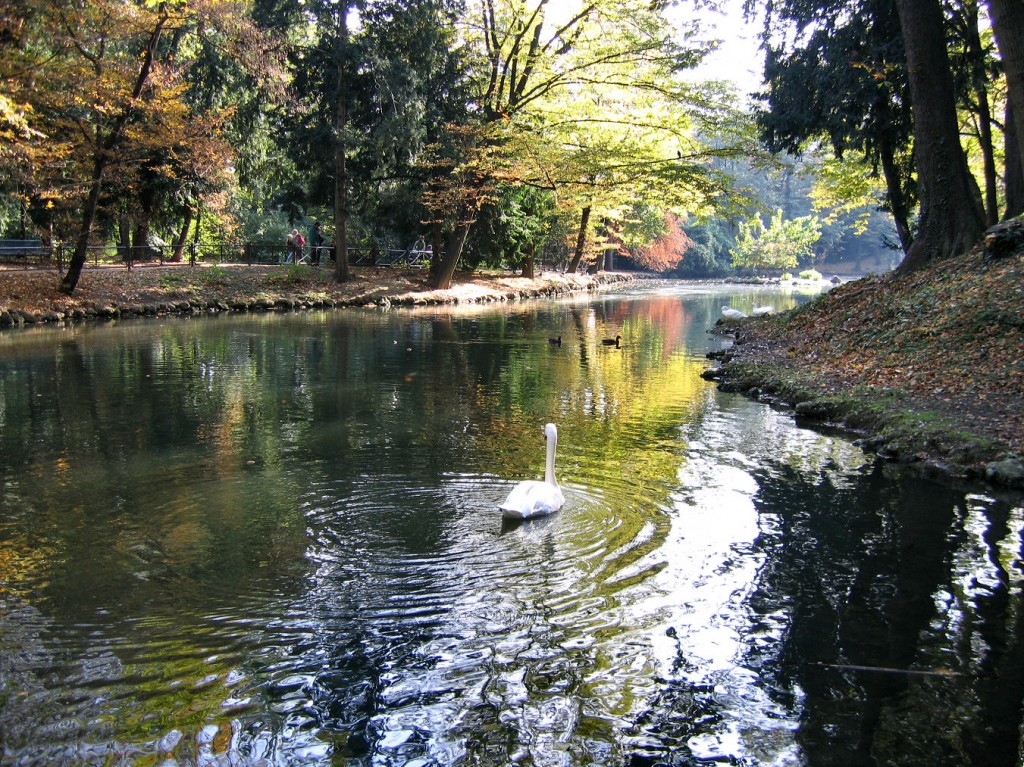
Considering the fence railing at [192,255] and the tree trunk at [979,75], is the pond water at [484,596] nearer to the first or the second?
the tree trunk at [979,75]

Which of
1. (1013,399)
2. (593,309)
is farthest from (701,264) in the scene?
(1013,399)

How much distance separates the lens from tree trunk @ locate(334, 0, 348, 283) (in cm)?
2802

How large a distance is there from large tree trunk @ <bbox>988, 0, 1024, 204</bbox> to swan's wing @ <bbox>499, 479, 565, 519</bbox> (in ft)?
26.4

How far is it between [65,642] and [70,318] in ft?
67.3

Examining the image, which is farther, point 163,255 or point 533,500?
point 163,255

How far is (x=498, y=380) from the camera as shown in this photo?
14758 mm

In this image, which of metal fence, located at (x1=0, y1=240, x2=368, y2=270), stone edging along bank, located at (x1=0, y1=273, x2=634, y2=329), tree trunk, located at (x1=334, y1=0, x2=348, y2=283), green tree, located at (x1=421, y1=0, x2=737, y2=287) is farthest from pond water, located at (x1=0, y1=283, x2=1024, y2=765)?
tree trunk, located at (x1=334, y1=0, x2=348, y2=283)

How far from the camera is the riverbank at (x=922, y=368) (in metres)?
9.10

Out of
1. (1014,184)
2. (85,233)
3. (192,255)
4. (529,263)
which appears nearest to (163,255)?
(192,255)

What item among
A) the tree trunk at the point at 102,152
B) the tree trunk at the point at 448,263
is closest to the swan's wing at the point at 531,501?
the tree trunk at the point at 102,152

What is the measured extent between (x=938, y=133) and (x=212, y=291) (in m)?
22.1

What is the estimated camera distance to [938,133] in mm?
15484

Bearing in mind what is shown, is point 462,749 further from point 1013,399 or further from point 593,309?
point 593,309

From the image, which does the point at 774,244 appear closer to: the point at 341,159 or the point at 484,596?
the point at 341,159
